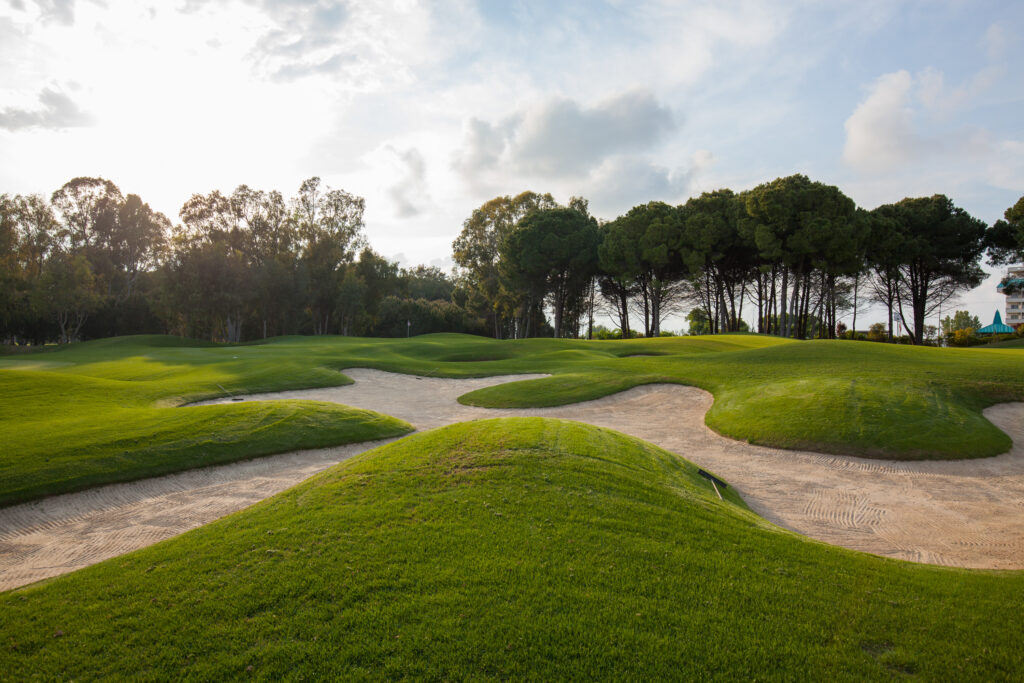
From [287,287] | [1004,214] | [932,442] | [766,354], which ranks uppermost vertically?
[1004,214]

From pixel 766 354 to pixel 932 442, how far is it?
11273mm

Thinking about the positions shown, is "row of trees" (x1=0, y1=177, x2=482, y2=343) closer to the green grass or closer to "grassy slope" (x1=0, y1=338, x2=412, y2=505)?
the green grass

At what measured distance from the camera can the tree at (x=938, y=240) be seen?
49500 millimetres

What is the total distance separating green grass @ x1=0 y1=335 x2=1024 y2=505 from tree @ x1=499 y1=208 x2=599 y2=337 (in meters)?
30.9

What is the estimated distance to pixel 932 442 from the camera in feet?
39.1

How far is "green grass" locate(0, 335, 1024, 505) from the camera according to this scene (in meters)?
10.1

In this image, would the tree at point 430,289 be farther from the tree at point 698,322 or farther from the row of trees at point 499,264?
the tree at point 698,322

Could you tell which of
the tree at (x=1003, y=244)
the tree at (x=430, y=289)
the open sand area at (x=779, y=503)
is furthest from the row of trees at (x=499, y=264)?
the open sand area at (x=779, y=503)

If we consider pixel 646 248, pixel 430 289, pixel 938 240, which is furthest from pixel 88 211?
pixel 938 240

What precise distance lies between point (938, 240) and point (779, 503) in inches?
2305

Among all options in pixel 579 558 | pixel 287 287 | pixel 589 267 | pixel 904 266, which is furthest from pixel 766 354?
pixel 287 287

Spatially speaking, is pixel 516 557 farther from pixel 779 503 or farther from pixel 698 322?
pixel 698 322

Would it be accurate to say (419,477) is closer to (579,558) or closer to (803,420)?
(579,558)

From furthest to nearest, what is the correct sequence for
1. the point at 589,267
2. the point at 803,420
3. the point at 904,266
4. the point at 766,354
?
the point at 589,267 < the point at 904,266 < the point at 766,354 < the point at 803,420
